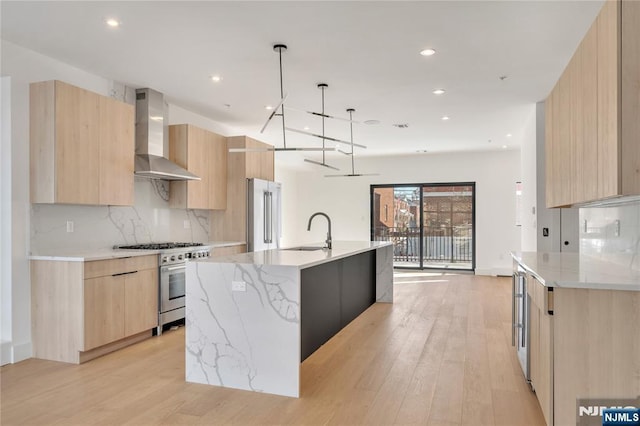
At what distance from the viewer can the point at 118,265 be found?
3977 millimetres

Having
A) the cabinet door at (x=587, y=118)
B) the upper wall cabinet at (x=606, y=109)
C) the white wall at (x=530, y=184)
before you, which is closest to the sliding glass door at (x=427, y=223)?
the white wall at (x=530, y=184)

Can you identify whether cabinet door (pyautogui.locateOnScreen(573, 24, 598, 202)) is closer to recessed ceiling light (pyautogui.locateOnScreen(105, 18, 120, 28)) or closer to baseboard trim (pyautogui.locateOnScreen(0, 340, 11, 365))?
recessed ceiling light (pyautogui.locateOnScreen(105, 18, 120, 28))

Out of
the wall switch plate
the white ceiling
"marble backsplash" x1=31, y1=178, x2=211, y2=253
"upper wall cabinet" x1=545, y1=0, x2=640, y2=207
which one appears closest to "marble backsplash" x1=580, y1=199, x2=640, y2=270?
"upper wall cabinet" x1=545, y1=0, x2=640, y2=207

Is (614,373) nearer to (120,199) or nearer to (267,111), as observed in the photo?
(120,199)

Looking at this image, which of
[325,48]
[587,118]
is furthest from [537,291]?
[325,48]

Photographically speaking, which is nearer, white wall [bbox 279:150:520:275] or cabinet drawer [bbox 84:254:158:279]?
cabinet drawer [bbox 84:254:158:279]

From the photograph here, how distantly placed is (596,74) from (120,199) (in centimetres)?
418

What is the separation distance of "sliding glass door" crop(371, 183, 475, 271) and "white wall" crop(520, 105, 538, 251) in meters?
2.59

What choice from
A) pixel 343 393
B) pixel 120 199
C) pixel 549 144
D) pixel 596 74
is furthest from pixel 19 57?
pixel 549 144

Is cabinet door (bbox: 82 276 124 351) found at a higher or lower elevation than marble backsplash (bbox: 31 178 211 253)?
lower

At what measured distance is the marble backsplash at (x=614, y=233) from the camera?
2.69 m

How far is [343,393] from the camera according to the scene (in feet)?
9.66

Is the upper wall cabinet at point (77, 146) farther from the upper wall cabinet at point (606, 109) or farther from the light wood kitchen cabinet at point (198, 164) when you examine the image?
the upper wall cabinet at point (606, 109)

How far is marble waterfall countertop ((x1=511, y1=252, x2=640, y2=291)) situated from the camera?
2082mm
